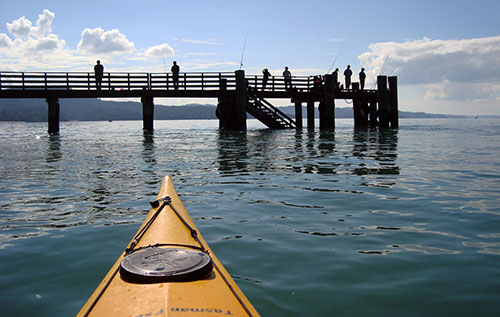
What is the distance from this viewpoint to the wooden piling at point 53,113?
26.2m

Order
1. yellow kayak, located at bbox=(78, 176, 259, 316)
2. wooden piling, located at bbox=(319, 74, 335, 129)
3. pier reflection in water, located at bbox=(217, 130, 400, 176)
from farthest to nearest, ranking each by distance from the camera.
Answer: wooden piling, located at bbox=(319, 74, 335, 129)
pier reflection in water, located at bbox=(217, 130, 400, 176)
yellow kayak, located at bbox=(78, 176, 259, 316)

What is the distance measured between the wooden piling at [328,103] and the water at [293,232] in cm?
1743

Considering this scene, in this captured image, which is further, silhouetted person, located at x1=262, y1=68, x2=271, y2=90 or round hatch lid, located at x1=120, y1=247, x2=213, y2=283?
silhouetted person, located at x1=262, y1=68, x2=271, y2=90

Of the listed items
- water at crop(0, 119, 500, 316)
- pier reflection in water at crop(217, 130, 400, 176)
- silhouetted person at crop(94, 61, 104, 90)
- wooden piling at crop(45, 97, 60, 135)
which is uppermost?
silhouetted person at crop(94, 61, 104, 90)

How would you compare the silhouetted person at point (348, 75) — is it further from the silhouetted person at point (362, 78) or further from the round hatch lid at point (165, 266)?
the round hatch lid at point (165, 266)

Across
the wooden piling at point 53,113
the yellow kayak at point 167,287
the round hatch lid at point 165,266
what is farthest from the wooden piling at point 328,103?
the round hatch lid at point 165,266

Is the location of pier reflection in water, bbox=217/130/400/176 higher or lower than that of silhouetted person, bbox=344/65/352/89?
lower

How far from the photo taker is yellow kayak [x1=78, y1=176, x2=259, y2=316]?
2.51m

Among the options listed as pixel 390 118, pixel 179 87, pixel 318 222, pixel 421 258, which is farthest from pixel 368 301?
pixel 390 118

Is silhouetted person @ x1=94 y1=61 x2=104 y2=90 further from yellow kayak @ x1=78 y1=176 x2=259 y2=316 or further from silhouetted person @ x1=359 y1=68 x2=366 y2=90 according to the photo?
yellow kayak @ x1=78 y1=176 x2=259 y2=316

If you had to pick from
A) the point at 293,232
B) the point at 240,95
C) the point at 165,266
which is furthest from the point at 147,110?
the point at 165,266

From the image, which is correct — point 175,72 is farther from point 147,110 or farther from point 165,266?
point 165,266

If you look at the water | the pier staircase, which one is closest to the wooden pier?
the pier staircase

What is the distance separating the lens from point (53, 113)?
27172mm
